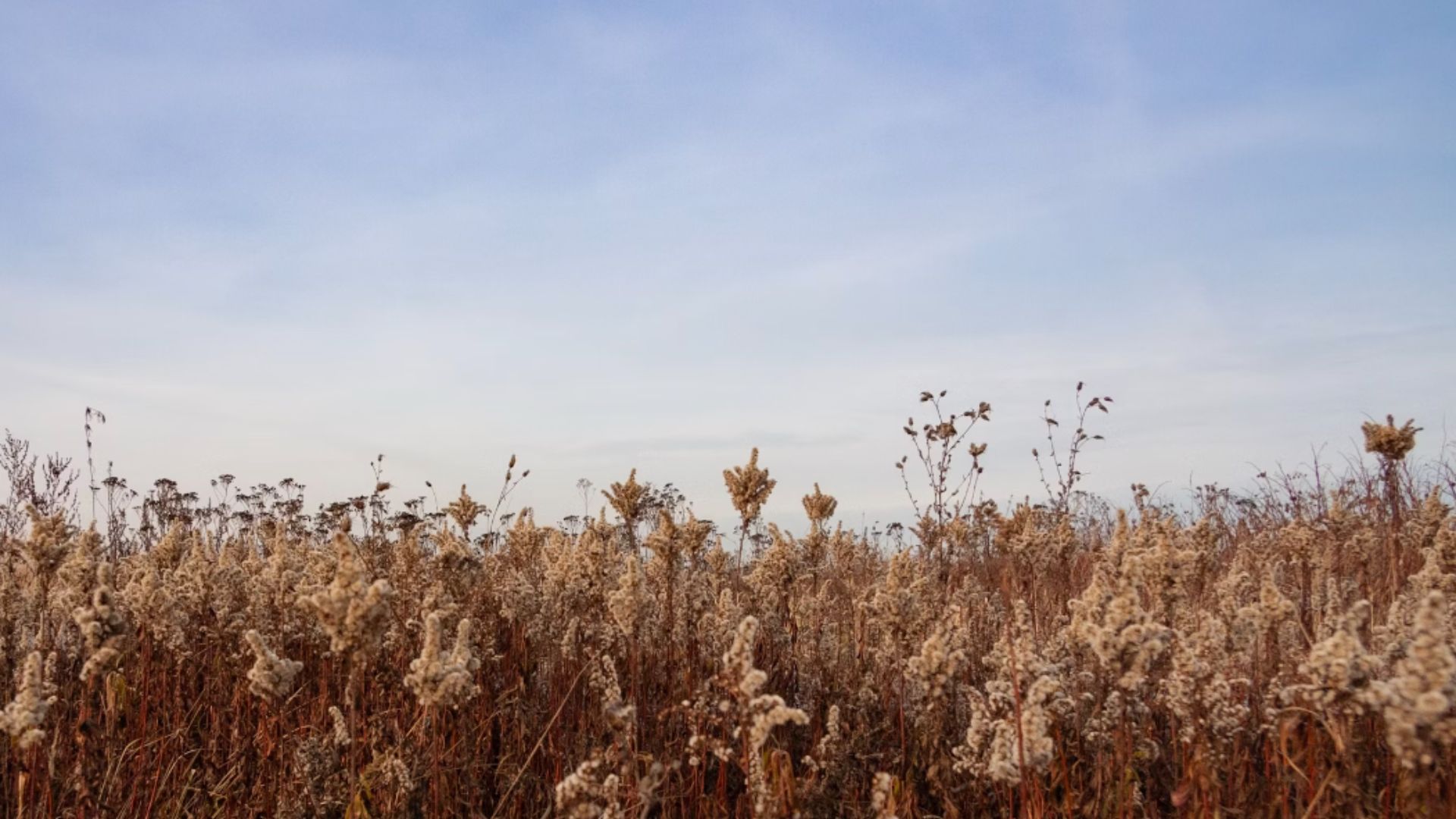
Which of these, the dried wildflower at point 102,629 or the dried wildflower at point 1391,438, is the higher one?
the dried wildflower at point 1391,438

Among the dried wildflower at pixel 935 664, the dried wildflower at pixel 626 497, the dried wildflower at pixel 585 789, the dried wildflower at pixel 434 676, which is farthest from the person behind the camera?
the dried wildflower at pixel 626 497

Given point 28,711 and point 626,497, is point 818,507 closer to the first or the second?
point 626,497

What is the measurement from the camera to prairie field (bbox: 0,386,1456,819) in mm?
2771

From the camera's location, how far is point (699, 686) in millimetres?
4910

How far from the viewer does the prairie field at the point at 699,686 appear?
277 centimetres

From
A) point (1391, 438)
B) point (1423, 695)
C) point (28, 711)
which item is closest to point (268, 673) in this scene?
point (28, 711)

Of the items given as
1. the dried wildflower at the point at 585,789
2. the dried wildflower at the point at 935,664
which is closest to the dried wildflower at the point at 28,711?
the dried wildflower at the point at 585,789

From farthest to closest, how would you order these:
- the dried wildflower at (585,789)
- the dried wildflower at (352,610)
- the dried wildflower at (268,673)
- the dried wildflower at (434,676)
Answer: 1. the dried wildflower at (268,673)
2. the dried wildflower at (434,676)
3. the dried wildflower at (352,610)
4. the dried wildflower at (585,789)

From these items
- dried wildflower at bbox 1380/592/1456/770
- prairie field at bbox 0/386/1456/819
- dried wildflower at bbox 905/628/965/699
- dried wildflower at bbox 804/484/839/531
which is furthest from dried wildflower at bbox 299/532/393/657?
dried wildflower at bbox 804/484/839/531

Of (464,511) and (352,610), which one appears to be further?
(464,511)

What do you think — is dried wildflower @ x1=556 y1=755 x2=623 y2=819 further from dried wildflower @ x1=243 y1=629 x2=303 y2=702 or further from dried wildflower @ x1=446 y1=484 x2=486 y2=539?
dried wildflower @ x1=446 y1=484 x2=486 y2=539

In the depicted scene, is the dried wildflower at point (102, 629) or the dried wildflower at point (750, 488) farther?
the dried wildflower at point (750, 488)

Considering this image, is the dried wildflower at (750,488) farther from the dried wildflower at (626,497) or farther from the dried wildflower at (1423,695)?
the dried wildflower at (1423,695)

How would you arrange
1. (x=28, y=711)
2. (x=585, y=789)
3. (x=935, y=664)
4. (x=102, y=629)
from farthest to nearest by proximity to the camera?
(x=935, y=664), (x=102, y=629), (x=28, y=711), (x=585, y=789)
